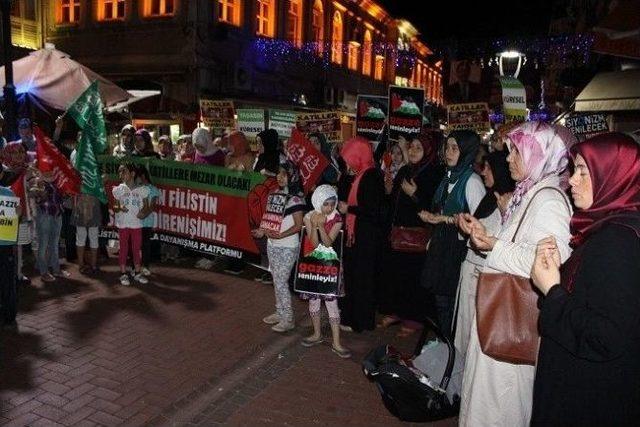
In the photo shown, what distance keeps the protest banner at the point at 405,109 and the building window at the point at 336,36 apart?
925 inches

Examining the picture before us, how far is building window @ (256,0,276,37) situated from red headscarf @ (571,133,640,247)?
80.3ft

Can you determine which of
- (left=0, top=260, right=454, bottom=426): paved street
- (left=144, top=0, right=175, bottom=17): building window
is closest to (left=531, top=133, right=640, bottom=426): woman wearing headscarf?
(left=0, top=260, right=454, bottom=426): paved street

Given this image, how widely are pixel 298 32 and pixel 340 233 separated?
82.1 feet

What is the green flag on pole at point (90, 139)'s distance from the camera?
7.69 metres

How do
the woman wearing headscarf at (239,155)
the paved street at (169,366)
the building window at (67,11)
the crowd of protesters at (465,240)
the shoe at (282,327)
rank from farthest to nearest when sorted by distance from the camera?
the building window at (67,11) < the woman wearing headscarf at (239,155) < the shoe at (282,327) < the paved street at (169,366) < the crowd of protesters at (465,240)

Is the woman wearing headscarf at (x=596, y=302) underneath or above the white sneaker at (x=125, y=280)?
above

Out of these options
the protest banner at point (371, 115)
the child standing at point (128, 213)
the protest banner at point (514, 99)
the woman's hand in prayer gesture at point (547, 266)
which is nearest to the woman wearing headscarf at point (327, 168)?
the protest banner at point (371, 115)

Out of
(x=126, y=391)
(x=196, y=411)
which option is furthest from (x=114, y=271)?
(x=196, y=411)

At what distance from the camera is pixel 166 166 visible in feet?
28.4

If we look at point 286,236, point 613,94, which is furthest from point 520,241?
point 613,94

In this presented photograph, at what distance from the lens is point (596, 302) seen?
198 centimetres

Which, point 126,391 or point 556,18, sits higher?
point 556,18

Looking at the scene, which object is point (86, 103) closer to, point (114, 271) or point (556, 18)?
point (114, 271)

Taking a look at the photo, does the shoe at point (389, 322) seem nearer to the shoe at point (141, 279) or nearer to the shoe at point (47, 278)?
the shoe at point (141, 279)
